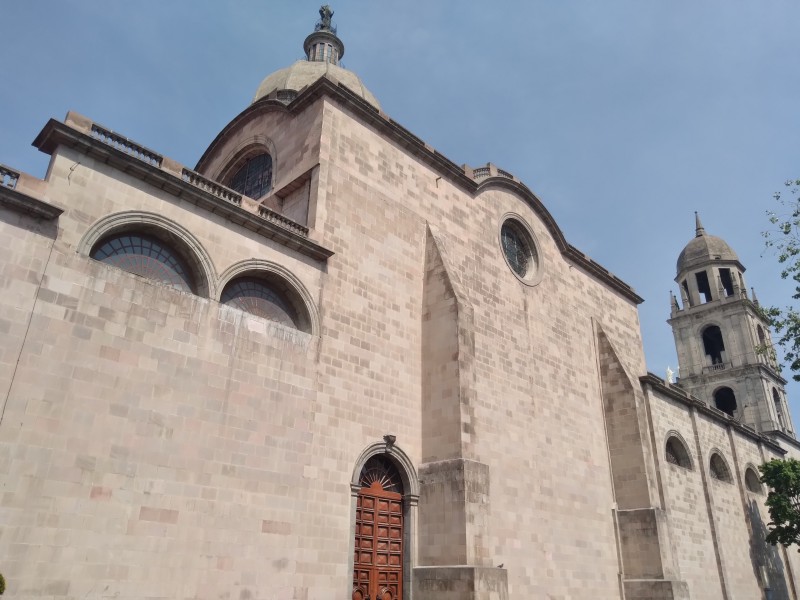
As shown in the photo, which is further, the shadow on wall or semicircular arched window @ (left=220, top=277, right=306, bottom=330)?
the shadow on wall

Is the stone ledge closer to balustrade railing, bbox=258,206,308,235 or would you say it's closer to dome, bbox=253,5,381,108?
balustrade railing, bbox=258,206,308,235

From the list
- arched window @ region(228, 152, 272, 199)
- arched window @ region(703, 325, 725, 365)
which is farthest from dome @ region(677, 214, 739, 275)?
arched window @ region(228, 152, 272, 199)

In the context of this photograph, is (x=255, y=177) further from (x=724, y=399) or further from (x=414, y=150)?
(x=724, y=399)

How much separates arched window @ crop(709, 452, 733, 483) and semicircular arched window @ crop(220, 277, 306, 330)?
21.7 m

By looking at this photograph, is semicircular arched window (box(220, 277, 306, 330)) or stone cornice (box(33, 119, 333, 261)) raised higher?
stone cornice (box(33, 119, 333, 261))

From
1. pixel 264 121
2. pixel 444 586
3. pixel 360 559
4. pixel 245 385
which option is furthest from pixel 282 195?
pixel 444 586

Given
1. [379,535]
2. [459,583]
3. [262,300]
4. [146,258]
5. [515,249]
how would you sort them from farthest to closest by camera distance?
[515,249] → [379,535] → [262,300] → [459,583] → [146,258]

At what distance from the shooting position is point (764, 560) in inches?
1023

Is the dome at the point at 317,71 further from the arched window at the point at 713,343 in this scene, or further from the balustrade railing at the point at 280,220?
the arched window at the point at 713,343

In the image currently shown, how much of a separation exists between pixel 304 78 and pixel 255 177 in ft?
25.1

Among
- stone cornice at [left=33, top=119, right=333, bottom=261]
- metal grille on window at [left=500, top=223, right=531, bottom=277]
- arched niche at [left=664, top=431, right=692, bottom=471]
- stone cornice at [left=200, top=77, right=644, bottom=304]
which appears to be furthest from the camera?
arched niche at [left=664, top=431, right=692, bottom=471]

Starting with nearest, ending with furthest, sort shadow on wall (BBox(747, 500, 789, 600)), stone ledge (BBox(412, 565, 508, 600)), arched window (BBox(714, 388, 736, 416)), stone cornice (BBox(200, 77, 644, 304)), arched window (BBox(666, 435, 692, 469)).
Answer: stone ledge (BBox(412, 565, 508, 600)), stone cornice (BBox(200, 77, 644, 304)), arched window (BBox(666, 435, 692, 469)), shadow on wall (BBox(747, 500, 789, 600)), arched window (BBox(714, 388, 736, 416))

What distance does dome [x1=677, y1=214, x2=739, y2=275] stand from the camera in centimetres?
4206

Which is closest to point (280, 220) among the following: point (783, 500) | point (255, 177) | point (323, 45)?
point (255, 177)
